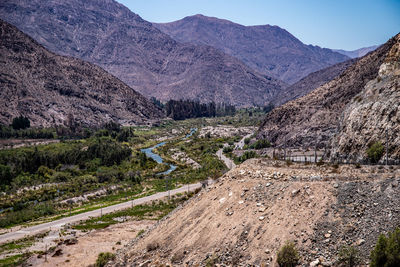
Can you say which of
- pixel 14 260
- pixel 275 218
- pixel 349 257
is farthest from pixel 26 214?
pixel 349 257

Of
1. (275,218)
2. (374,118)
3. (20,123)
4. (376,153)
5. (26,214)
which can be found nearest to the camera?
(275,218)

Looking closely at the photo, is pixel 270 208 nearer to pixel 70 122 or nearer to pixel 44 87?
pixel 70 122

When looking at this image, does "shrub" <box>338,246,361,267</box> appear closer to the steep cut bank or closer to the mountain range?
the steep cut bank

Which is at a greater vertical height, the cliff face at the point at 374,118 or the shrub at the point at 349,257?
the cliff face at the point at 374,118

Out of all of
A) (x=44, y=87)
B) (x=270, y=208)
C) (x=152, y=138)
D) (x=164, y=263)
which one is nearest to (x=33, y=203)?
(x=164, y=263)

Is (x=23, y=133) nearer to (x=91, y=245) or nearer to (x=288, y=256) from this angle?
Result: (x=91, y=245)

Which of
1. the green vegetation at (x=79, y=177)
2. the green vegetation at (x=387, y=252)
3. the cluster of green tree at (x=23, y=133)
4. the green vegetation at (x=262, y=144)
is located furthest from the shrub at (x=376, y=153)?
the cluster of green tree at (x=23, y=133)

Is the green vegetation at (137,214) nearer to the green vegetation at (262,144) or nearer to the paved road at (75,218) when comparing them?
the paved road at (75,218)
